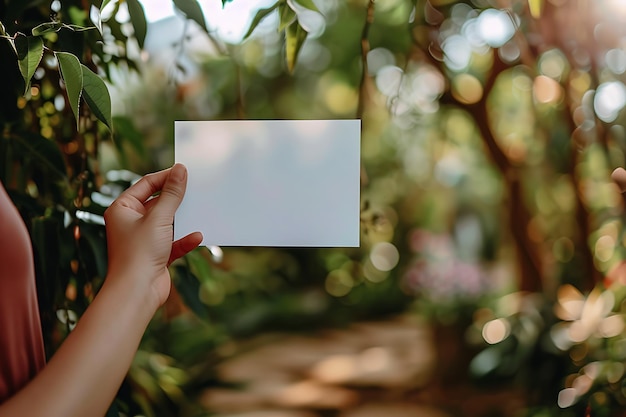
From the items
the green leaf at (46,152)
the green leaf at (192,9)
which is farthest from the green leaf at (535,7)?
the green leaf at (46,152)

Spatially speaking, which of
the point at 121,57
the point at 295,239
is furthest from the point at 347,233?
the point at 121,57

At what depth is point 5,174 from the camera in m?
0.82

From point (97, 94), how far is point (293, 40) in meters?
0.32

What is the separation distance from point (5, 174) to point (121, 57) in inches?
9.1

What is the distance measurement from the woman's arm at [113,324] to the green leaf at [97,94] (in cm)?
9

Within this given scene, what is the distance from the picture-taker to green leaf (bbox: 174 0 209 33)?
81 centimetres

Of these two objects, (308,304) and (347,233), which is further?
(308,304)

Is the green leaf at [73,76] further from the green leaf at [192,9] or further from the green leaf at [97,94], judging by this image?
the green leaf at [192,9]

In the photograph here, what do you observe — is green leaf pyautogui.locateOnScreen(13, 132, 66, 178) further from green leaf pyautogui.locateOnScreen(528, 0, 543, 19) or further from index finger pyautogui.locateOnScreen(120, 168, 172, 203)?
green leaf pyautogui.locateOnScreen(528, 0, 543, 19)

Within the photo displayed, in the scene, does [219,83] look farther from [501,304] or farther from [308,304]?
[501,304]

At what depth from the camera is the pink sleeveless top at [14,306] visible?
456mm

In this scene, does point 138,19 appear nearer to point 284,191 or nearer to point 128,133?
point 128,133

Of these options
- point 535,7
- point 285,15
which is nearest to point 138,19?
point 285,15

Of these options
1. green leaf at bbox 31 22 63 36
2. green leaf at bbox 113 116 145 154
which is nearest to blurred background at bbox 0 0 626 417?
green leaf at bbox 113 116 145 154
